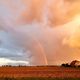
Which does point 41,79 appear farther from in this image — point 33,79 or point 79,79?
point 79,79

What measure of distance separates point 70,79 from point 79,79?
2.72 m

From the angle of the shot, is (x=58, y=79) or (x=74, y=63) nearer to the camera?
(x=58, y=79)

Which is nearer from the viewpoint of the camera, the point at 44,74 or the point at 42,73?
the point at 44,74

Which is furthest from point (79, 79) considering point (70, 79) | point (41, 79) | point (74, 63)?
point (74, 63)

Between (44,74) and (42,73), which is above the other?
(42,73)

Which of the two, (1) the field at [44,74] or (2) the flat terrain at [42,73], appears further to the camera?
(2) the flat terrain at [42,73]

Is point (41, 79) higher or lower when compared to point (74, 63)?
lower

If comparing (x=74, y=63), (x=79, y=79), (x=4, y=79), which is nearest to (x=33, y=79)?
(x=4, y=79)

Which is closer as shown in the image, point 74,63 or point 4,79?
point 4,79

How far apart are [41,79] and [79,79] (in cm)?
690

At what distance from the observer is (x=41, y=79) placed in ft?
170

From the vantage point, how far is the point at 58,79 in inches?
2044

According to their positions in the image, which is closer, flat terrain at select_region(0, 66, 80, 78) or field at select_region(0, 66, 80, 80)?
field at select_region(0, 66, 80, 80)

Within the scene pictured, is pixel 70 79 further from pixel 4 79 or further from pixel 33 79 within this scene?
pixel 4 79
